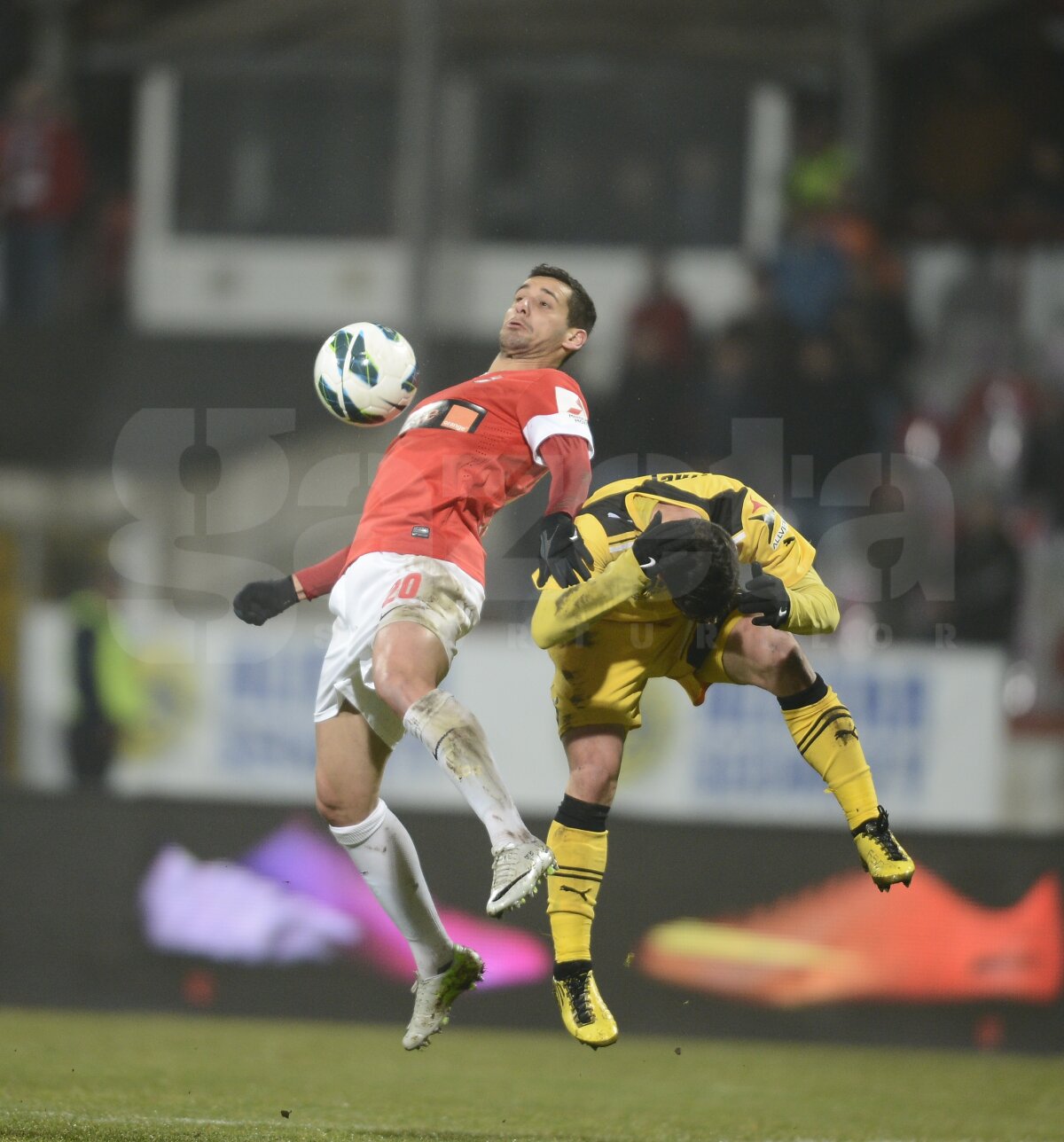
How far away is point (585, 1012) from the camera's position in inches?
216

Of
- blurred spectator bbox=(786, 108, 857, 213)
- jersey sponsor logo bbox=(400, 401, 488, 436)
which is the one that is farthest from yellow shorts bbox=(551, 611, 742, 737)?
blurred spectator bbox=(786, 108, 857, 213)

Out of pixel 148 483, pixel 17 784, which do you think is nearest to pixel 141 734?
pixel 17 784

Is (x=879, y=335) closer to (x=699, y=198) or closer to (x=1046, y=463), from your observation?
(x=1046, y=463)

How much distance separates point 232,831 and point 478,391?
3841 millimetres

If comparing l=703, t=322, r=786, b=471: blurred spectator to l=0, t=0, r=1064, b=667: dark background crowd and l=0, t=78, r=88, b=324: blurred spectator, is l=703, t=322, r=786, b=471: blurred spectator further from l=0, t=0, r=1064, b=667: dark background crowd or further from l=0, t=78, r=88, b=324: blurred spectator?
l=0, t=78, r=88, b=324: blurred spectator

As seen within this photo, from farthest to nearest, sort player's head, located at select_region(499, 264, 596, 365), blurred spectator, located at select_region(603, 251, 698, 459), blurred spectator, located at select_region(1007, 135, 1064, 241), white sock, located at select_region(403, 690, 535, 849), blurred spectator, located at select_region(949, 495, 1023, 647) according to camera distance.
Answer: blurred spectator, located at select_region(1007, 135, 1064, 241)
blurred spectator, located at select_region(603, 251, 698, 459)
blurred spectator, located at select_region(949, 495, 1023, 647)
player's head, located at select_region(499, 264, 596, 365)
white sock, located at select_region(403, 690, 535, 849)

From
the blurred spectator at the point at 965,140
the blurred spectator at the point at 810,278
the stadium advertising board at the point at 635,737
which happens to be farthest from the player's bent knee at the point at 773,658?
the blurred spectator at the point at 965,140

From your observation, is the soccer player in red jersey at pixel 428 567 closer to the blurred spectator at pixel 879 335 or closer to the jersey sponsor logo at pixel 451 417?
the jersey sponsor logo at pixel 451 417

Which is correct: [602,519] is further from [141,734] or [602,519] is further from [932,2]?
[932,2]

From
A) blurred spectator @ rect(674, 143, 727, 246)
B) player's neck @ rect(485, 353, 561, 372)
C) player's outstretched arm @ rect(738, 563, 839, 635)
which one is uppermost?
blurred spectator @ rect(674, 143, 727, 246)

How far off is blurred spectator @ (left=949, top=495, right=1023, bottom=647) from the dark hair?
14.6 feet

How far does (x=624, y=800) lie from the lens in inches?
374

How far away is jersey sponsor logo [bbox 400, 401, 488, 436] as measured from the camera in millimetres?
5605

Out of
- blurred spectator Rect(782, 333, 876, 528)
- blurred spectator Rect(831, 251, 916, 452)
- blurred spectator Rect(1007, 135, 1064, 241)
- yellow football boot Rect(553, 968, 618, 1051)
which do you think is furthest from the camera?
blurred spectator Rect(1007, 135, 1064, 241)
